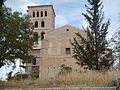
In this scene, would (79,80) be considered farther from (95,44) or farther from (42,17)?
(42,17)

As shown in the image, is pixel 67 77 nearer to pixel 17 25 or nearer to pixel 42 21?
pixel 17 25

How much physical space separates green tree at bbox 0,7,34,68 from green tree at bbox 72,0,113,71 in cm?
971

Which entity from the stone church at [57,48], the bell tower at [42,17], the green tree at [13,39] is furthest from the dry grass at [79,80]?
the bell tower at [42,17]

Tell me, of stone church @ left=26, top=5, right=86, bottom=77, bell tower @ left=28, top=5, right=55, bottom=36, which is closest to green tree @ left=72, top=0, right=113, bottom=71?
stone church @ left=26, top=5, right=86, bottom=77

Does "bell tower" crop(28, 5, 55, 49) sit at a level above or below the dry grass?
above

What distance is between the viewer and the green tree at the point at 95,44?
32.2 m

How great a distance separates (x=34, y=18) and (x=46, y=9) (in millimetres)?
5492

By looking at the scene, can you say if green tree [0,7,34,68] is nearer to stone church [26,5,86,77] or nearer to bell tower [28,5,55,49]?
stone church [26,5,86,77]

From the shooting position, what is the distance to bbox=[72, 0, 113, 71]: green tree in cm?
3216

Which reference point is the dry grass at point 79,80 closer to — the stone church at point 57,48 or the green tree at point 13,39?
the green tree at point 13,39

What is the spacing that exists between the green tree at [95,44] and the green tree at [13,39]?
9712 mm

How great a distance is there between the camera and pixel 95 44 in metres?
32.8

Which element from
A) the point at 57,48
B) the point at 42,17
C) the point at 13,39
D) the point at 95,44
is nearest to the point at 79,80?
the point at 13,39

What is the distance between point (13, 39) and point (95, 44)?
14.0 meters
